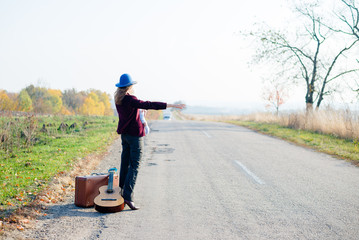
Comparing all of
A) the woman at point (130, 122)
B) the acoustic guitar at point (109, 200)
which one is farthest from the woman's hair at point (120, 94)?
the acoustic guitar at point (109, 200)

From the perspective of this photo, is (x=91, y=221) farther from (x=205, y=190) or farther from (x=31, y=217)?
(x=205, y=190)

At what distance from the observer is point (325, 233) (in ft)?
12.5

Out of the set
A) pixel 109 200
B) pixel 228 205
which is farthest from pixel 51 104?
pixel 228 205

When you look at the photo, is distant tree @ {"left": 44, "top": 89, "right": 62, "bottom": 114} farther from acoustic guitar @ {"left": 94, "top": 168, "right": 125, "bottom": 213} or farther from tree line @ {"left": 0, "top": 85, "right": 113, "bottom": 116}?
acoustic guitar @ {"left": 94, "top": 168, "right": 125, "bottom": 213}

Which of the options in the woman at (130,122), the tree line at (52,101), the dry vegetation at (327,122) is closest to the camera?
the woman at (130,122)

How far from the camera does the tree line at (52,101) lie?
15.0 m

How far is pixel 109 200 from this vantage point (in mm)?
4566

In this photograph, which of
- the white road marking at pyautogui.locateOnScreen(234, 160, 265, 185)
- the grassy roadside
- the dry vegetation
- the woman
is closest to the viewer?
the woman

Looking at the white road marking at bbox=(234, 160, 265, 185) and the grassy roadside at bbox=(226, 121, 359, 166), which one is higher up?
the grassy roadside at bbox=(226, 121, 359, 166)

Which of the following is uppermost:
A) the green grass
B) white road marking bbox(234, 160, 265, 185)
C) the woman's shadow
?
white road marking bbox(234, 160, 265, 185)

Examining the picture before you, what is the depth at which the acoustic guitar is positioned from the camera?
14.7ft

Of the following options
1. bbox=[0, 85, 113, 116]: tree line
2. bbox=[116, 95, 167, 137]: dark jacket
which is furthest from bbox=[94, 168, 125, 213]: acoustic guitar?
bbox=[0, 85, 113, 116]: tree line

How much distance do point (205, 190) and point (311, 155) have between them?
586cm

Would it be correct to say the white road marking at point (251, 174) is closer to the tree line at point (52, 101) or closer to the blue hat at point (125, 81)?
the blue hat at point (125, 81)
